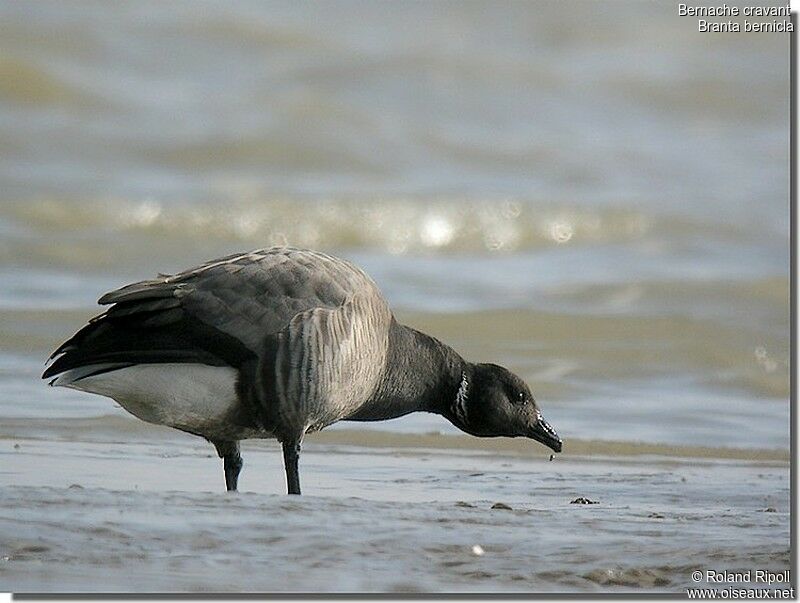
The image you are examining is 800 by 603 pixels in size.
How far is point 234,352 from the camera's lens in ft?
23.1

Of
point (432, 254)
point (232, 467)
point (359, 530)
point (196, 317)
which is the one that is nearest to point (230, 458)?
point (232, 467)

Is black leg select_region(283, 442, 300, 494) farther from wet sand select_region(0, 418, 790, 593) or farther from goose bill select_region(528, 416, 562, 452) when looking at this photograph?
goose bill select_region(528, 416, 562, 452)

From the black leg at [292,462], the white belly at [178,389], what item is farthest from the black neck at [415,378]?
the white belly at [178,389]

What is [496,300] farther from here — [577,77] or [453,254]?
[577,77]

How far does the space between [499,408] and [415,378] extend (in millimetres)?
509

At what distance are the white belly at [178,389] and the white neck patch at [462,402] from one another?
150cm

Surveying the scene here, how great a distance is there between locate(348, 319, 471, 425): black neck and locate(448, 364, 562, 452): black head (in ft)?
0.20

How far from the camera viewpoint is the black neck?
7.77 m

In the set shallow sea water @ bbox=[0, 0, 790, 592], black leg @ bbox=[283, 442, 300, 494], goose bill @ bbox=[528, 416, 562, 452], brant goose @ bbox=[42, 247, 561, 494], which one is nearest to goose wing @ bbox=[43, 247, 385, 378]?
brant goose @ bbox=[42, 247, 561, 494]

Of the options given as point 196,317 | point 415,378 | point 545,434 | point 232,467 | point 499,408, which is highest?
point 196,317

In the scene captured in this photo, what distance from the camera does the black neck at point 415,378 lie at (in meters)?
7.77

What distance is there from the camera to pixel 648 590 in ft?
17.7

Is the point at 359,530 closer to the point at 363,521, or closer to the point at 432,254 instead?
the point at 363,521

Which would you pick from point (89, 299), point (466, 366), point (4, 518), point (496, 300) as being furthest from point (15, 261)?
point (4, 518)
